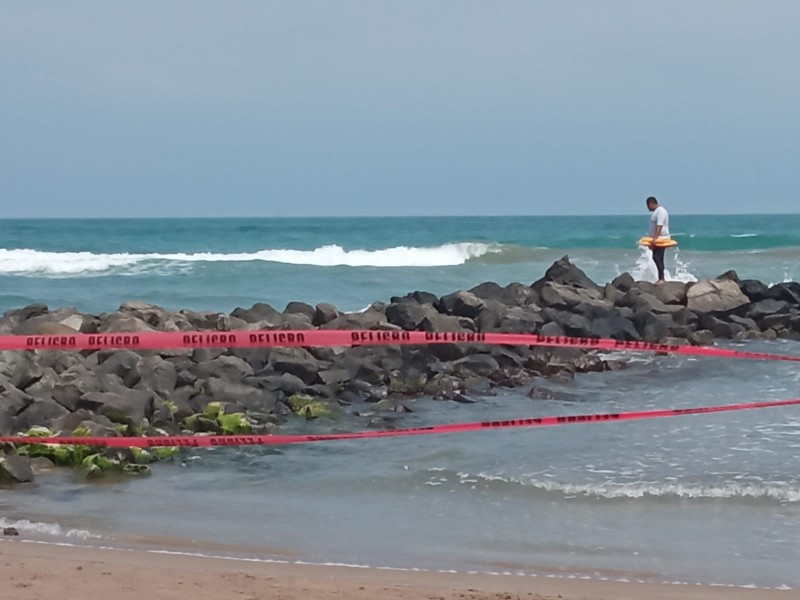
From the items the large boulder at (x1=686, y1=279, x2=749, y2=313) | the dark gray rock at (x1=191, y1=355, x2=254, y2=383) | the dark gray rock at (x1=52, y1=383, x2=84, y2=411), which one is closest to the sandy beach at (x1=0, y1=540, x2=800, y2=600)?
the dark gray rock at (x1=52, y1=383, x2=84, y2=411)

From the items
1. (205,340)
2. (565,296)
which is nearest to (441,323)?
(565,296)

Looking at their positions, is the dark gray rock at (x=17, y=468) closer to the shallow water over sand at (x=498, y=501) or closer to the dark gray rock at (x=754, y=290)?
the shallow water over sand at (x=498, y=501)

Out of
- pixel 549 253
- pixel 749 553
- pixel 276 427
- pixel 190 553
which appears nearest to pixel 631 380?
pixel 276 427

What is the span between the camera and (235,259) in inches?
Result: 1690

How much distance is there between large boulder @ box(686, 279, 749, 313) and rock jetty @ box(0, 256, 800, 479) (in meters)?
0.02

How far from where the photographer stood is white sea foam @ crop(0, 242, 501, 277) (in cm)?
3640

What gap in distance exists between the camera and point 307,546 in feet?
21.0

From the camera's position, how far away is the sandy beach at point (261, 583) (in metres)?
5.13

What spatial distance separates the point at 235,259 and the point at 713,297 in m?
27.7

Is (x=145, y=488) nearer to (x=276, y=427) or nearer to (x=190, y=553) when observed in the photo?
(x=190, y=553)

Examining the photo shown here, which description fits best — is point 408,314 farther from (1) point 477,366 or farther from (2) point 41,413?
(2) point 41,413

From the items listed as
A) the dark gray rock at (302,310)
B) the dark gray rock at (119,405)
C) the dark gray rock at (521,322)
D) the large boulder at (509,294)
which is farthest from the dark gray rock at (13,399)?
the large boulder at (509,294)

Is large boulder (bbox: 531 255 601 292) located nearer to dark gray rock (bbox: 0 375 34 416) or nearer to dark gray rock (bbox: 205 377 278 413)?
dark gray rock (bbox: 205 377 278 413)

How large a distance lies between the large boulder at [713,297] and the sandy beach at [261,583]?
11.8 m
